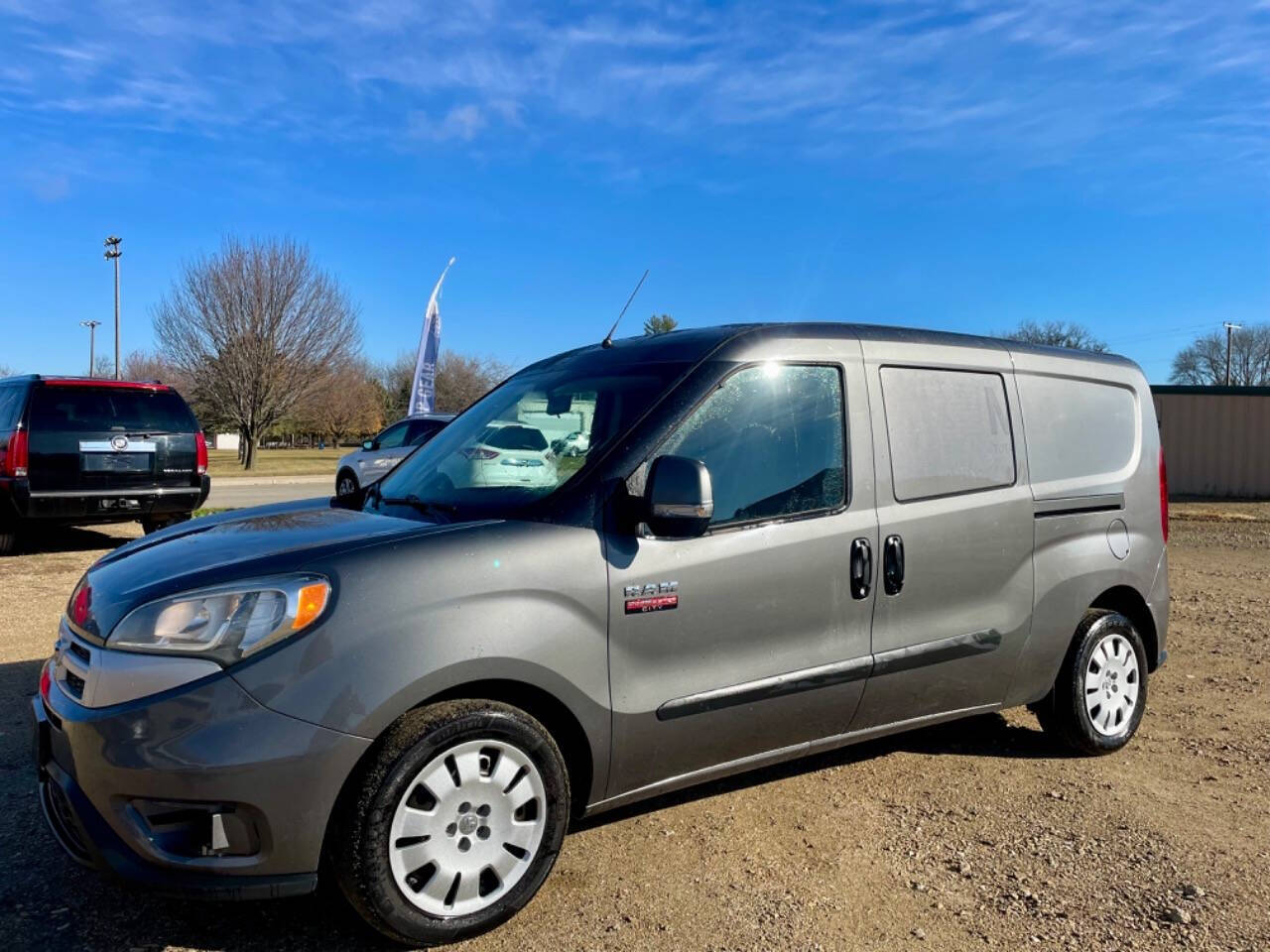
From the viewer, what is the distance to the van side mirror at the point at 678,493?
303cm

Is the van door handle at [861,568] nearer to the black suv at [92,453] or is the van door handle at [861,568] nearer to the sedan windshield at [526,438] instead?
the sedan windshield at [526,438]

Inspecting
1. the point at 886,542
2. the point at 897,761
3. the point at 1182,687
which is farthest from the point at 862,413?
the point at 1182,687

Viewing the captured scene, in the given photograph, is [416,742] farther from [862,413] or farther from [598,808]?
[862,413]

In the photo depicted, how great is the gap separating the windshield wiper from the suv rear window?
696 centimetres

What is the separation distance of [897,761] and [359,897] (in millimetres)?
2649

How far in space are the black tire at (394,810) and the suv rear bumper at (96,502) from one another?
26.4 ft

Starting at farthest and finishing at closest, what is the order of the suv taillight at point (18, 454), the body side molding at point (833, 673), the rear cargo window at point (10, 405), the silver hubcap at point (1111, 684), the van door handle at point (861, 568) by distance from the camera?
the rear cargo window at point (10, 405)
the suv taillight at point (18, 454)
the silver hubcap at point (1111, 684)
the van door handle at point (861, 568)
the body side molding at point (833, 673)

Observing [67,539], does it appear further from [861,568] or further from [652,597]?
[861,568]

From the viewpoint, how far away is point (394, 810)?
8.79ft

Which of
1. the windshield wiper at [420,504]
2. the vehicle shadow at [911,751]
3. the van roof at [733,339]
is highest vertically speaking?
the van roof at [733,339]

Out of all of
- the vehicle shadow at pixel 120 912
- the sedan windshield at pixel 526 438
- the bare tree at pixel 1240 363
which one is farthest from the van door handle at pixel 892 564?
the bare tree at pixel 1240 363

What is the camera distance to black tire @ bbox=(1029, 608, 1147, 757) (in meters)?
4.38

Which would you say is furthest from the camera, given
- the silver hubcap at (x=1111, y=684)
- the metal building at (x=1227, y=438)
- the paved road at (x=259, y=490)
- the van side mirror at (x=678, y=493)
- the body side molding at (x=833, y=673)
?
the metal building at (x=1227, y=438)

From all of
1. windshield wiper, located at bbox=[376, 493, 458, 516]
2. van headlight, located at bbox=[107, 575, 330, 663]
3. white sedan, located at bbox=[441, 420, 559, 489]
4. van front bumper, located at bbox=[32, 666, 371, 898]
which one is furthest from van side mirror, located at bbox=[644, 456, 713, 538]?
van front bumper, located at bbox=[32, 666, 371, 898]
